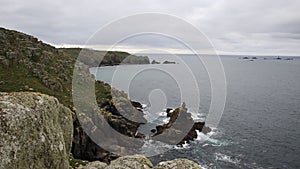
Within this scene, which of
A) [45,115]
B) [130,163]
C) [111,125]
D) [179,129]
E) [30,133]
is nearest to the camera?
[30,133]

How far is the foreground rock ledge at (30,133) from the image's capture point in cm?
1202

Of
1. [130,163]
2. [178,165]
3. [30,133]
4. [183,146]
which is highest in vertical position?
[30,133]

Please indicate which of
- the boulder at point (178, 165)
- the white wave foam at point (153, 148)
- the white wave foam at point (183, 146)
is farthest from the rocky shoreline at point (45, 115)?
the white wave foam at point (153, 148)

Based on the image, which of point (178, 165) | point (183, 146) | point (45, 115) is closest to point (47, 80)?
point (183, 146)

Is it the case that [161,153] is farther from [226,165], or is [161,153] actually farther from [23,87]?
[23,87]

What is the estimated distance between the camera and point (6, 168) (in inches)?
468

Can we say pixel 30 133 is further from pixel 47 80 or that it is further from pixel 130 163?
pixel 47 80

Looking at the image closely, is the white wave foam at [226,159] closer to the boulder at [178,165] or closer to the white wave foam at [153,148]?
the white wave foam at [153,148]

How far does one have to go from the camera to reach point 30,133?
514 inches

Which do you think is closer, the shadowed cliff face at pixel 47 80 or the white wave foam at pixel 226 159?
the shadowed cliff face at pixel 47 80

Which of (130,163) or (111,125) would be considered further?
(111,125)

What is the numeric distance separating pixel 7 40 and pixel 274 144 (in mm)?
82640

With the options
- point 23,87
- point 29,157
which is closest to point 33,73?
point 23,87

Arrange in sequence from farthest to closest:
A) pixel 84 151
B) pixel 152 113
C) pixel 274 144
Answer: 1. pixel 152 113
2. pixel 274 144
3. pixel 84 151
